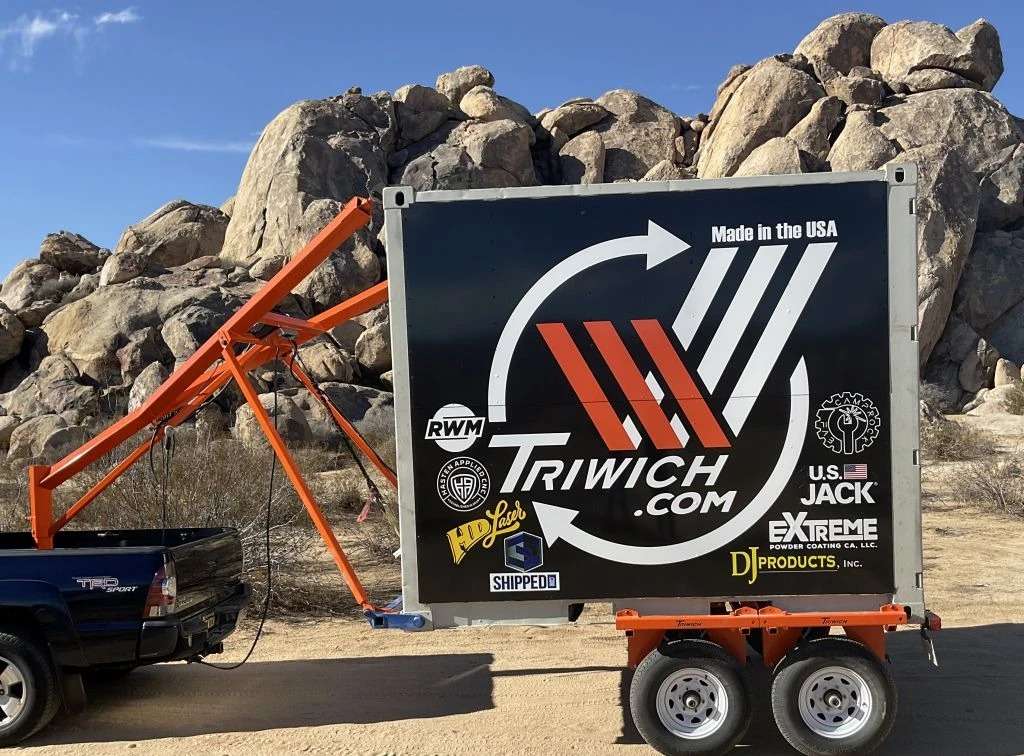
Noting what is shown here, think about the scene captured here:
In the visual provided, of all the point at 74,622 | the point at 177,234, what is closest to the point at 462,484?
the point at 74,622

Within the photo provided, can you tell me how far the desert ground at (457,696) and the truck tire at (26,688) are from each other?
173 millimetres

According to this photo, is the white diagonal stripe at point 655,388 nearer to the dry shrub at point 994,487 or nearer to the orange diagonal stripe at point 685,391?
the orange diagonal stripe at point 685,391

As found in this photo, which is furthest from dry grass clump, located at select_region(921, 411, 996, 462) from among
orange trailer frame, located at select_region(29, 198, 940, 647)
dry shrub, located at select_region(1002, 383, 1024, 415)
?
orange trailer frame, located at select_region(29, 198, 940, 647)

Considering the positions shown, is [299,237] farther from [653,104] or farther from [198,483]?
[198,483]

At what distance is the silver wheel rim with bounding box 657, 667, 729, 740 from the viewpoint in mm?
5316

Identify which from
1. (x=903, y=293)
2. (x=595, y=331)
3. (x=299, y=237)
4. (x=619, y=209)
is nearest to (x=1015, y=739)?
(x=903, y=293)

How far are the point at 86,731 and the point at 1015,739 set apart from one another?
6.02 m

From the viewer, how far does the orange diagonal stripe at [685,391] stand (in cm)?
524

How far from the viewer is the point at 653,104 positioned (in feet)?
138

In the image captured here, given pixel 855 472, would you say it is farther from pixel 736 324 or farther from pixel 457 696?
pixel 457 696

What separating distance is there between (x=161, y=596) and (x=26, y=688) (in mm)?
1018

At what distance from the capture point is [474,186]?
3434cm

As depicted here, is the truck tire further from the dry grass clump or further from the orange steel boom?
the dry grass clump

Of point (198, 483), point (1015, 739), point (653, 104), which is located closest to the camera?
point (1015, 739)
